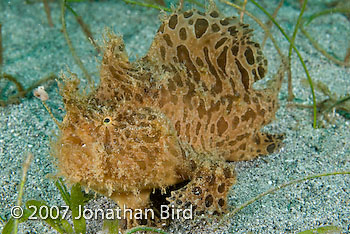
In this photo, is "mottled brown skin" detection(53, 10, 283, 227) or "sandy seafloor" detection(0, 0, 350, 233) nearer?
"mottled brown skin" detection(53, 10, 283, 227)

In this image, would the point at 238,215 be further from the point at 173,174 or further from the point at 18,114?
the point at 18,114

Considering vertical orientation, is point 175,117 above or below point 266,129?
below

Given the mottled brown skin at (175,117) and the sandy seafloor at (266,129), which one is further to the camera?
the sandy seafloor at (266,129)

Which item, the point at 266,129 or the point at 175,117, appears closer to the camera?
the point at 175,117

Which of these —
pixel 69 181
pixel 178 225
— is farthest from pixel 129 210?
pixel 69 181
